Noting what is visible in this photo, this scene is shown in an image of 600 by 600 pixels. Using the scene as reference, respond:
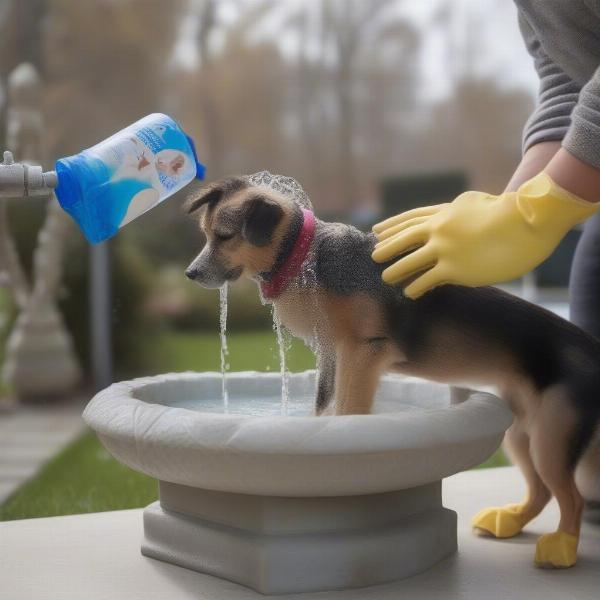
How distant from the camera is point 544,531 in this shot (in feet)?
6.28

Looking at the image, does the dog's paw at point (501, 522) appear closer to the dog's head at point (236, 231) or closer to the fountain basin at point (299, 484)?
the fountain basin at point (299, 484)

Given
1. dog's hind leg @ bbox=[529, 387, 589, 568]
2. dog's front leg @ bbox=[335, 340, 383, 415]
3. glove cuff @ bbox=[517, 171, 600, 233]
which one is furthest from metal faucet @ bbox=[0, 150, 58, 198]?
dog's hind leg @ bbox=[529, 387, 589, 568]

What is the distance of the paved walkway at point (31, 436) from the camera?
10.4 feet

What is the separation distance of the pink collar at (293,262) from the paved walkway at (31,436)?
56.2 inches

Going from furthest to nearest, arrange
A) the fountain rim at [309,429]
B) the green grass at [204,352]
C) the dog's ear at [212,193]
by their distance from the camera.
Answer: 1. the green grass at [204,352]
2. the dog's ear at [212,193]
3. the fountain rim at [309,429]

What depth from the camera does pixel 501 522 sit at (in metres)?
1.85

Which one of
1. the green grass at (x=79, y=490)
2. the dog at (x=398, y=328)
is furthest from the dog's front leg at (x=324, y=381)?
the green grass at (x=79, y=490)

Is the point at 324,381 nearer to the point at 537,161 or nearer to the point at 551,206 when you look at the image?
the point at 551,206

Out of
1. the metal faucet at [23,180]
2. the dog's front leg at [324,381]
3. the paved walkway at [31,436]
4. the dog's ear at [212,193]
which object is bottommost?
the paved walkway at [31,436]

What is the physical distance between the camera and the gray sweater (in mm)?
1512

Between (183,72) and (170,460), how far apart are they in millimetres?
5031

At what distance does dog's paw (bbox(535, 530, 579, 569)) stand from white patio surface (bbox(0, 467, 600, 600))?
0.06 ft

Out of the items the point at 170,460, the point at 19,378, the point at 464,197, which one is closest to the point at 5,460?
the point at 19,378

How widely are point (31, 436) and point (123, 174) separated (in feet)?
9.30
